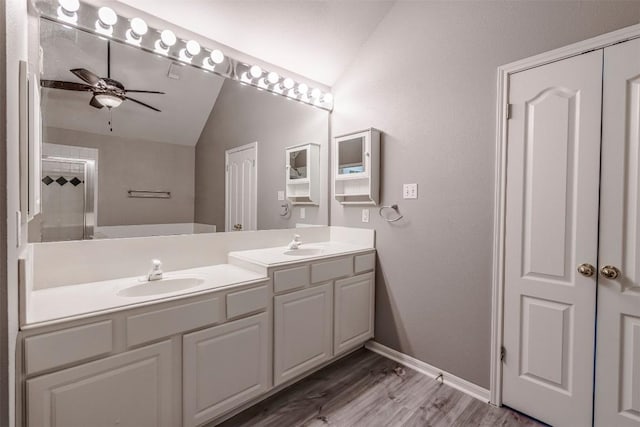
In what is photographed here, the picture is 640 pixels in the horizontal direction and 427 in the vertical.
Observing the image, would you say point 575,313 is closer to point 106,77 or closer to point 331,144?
point 331,144

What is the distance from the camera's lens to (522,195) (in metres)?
1.76

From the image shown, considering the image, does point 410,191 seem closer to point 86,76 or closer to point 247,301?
point 247,301

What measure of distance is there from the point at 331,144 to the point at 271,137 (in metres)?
0.62

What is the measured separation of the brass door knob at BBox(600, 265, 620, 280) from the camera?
58.1 inches

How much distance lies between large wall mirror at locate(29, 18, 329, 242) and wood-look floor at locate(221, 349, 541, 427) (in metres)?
1.18

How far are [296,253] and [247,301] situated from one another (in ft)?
2.47

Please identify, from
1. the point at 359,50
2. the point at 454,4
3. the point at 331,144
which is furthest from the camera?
the point at 331,144

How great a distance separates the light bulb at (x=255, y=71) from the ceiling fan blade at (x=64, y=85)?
3.47 ft

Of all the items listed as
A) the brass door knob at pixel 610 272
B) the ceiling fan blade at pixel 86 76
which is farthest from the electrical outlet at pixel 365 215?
the ceiling fan blade at pixel 86 76

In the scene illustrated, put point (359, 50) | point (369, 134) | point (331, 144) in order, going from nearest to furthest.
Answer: point (369, 134)
point (359, 50)
point (331, 144)

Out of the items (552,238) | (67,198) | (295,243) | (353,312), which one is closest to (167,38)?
(67,198)

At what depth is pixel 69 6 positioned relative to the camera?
4.90 ft

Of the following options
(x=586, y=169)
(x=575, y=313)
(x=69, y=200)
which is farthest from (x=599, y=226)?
(x=69, y=200)

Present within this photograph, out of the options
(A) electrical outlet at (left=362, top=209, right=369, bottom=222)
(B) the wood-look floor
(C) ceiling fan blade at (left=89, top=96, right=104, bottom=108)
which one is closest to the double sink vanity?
(B) the wood-look floor
